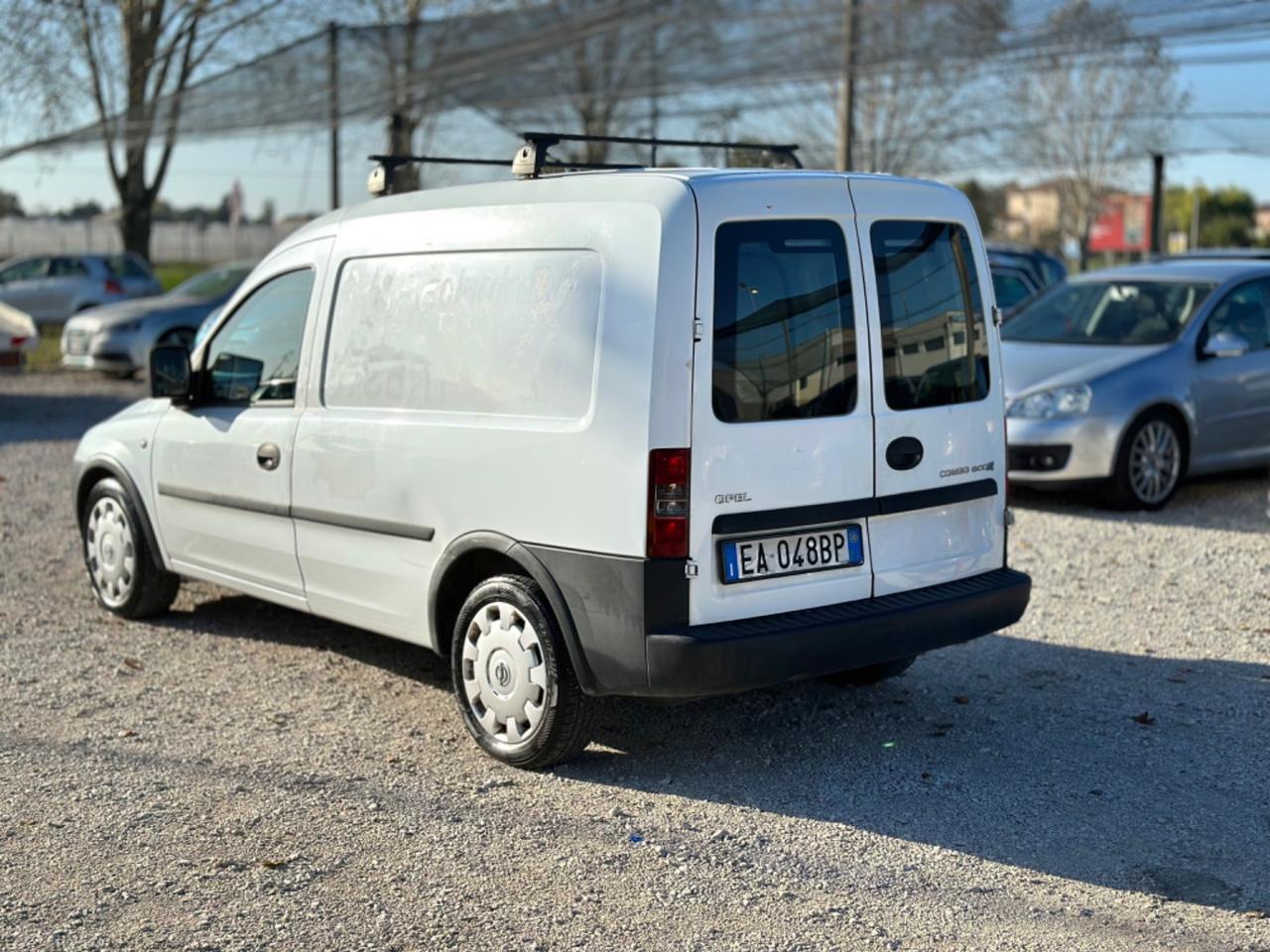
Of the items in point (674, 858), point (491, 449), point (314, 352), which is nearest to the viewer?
point (674, 858)

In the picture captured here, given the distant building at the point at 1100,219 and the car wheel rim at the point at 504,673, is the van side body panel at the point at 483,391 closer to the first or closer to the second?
the car wheel rim at the point at 504,673

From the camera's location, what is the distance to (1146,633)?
6941 millimetres

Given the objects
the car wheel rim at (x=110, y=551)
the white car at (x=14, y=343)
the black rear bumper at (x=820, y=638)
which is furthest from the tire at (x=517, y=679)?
the white car at (x=14, y=343)

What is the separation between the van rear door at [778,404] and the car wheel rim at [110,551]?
3.54 metres

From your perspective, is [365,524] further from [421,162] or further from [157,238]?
[157,238]

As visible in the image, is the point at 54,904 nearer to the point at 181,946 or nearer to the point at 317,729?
the point at 181,946

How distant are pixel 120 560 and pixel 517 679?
2.96m

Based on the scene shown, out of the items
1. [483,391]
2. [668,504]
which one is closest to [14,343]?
[483,391]

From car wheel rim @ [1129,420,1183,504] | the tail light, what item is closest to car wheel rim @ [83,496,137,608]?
the tail light

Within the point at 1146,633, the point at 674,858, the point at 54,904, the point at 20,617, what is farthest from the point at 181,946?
the point at 1146,633

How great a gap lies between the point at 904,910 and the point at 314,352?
3181 mm

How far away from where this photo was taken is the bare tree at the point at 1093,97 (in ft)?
49.7

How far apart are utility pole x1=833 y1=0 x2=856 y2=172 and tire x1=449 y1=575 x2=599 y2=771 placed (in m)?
13.5

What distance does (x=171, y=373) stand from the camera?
6.58 m
